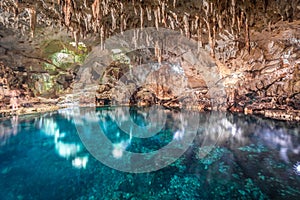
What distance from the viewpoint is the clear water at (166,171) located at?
3.87m

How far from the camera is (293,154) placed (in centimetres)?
565

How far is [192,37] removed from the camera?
10.4 metres

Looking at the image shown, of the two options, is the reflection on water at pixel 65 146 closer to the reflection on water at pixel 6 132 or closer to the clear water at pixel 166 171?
the clear water at pixel 166 171

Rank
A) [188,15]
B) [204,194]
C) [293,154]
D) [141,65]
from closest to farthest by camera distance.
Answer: [204,194]
[293,154]
[188,15]
[141,65]

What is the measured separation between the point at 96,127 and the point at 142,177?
6.60 metres

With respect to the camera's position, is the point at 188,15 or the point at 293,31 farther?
the point at 293,31

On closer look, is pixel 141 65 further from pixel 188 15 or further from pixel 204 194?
pixel 204 194

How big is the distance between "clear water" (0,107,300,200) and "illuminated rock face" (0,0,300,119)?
4.24m

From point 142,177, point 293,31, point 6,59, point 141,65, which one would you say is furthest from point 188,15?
point 6,59

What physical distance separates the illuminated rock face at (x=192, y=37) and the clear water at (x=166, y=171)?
4.24 meters

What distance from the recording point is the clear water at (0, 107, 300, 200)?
3867 mm

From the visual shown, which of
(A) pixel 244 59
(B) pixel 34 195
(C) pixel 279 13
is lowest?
(B) pixel 34 195

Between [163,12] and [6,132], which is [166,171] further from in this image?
[6,132]

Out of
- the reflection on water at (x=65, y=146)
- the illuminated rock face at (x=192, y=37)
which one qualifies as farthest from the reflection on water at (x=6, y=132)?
the illuminated rock face at (x=192, y=37)
